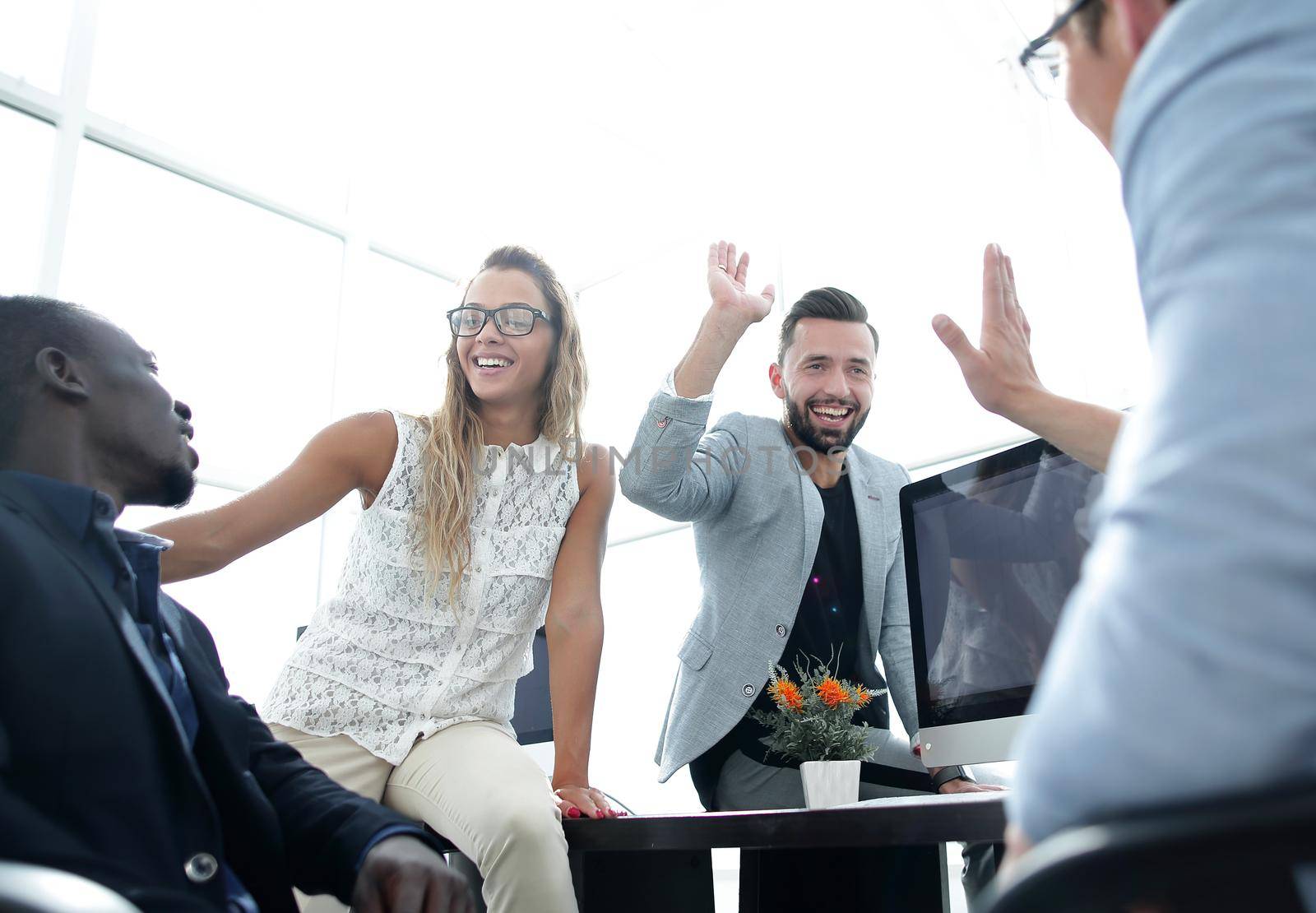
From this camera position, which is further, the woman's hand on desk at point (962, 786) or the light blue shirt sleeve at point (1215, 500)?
the woman's hand on desk at point (962, 786)

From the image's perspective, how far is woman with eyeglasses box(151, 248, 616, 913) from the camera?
1.57 metres

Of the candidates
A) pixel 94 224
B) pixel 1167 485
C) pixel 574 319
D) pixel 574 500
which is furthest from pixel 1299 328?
pixel 94 224

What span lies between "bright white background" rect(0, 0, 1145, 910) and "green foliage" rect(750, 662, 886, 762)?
110 inches

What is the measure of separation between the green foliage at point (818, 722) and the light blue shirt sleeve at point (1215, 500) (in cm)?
112

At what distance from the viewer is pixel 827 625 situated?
2.24 metres

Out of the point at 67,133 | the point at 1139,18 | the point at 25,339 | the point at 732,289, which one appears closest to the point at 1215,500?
the point at 1139,18

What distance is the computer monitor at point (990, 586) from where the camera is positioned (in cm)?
162

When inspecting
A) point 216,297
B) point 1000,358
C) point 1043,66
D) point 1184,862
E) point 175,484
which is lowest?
point 1184,862

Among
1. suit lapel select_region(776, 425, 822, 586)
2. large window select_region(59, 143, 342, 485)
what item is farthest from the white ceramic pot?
large window select_region(59, 143, 342, 485)

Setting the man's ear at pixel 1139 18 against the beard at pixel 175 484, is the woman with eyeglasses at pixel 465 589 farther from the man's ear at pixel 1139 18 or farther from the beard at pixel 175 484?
the man's ear at pixel 1139 18

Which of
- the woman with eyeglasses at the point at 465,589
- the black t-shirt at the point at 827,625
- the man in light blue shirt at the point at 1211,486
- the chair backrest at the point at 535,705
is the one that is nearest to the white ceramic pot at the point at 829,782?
the woman with eyeglasses at the point at 465,589

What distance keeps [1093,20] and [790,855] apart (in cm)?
147

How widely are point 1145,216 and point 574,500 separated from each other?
1614 millimetres

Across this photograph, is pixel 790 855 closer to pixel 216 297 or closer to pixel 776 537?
pixel 776 537
